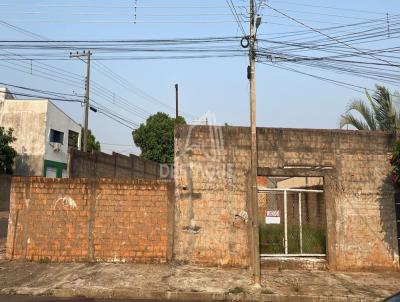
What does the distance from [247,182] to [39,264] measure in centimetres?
549

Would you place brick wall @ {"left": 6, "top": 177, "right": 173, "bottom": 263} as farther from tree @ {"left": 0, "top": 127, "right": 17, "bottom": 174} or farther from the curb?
tree @ {"left": 0, "top": 127, "right": 17, "bottom": 174}

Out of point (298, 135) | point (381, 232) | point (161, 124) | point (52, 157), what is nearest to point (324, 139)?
point (298, 135)

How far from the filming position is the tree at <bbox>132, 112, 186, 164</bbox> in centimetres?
3841

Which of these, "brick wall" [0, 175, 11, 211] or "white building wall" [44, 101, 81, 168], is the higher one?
"white building wall" [44, 101, 81, 168]

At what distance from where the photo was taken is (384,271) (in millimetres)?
10367

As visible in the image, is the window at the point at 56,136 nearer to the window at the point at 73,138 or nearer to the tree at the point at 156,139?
the window at the point at 73,138

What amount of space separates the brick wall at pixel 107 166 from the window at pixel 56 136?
8059 mm

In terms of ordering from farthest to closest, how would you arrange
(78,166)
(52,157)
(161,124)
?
(161,124) → (52,157) → (78,166)

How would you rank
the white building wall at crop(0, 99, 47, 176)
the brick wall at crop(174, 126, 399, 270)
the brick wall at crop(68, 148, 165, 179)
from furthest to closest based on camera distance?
the white building wall at crop(0, 99, 47, 176) < the brick wall at crop(68, 148, 165, 179) < the brick wall at crop(174, 126, 399, 270)

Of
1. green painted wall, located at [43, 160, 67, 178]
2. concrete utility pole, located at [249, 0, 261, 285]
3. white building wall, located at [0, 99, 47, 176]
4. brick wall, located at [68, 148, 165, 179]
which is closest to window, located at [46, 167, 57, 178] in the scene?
green painted wall, located at [43, 160, 67, 178]

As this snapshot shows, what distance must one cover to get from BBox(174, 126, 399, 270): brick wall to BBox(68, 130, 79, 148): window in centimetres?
2552

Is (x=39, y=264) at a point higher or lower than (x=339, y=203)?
lower

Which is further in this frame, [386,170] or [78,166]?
[78,166]

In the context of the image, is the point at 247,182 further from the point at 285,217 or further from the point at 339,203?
the point at 339,203
